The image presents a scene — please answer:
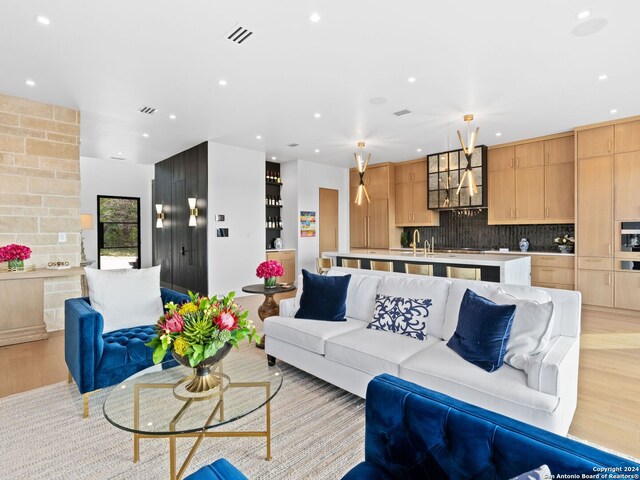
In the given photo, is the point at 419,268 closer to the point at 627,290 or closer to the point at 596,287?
the point at 596,287

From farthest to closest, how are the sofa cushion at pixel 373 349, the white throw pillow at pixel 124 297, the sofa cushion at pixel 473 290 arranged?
the white throw pillow at pixel 124 297 < the sofa cushion at pixel 473 290 < the sofa cushion at pixel 373 349

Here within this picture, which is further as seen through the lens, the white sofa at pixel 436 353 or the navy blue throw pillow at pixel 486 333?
the navy blue throw pillow at pixel 486 333

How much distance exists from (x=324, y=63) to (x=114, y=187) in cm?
782

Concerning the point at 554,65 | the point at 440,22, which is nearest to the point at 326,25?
the point at 440,22

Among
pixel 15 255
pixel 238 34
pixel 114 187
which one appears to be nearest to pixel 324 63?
pixel 238 34

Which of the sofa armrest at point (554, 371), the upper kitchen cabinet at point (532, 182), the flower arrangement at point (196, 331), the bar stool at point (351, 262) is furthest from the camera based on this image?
the bar stool at point (351, 262)

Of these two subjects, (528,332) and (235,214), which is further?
(235,214)

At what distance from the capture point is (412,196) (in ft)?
27.3

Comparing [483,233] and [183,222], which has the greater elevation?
[183,222]

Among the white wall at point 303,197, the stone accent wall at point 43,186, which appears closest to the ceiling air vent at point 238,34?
the stone accent wall at point 43,186

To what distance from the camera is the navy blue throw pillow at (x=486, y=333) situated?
2.13m

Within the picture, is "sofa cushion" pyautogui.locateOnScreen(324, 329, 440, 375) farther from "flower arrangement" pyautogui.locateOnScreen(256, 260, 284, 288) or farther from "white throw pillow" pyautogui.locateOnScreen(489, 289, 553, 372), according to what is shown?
"flower arrangement" pyautogui.locateOnScreen(256, 260, 284, 288)

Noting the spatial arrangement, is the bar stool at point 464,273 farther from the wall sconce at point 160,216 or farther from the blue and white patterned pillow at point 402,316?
the wall sconce at point 160,216

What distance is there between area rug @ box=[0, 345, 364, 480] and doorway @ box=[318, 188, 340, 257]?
6132 mm
